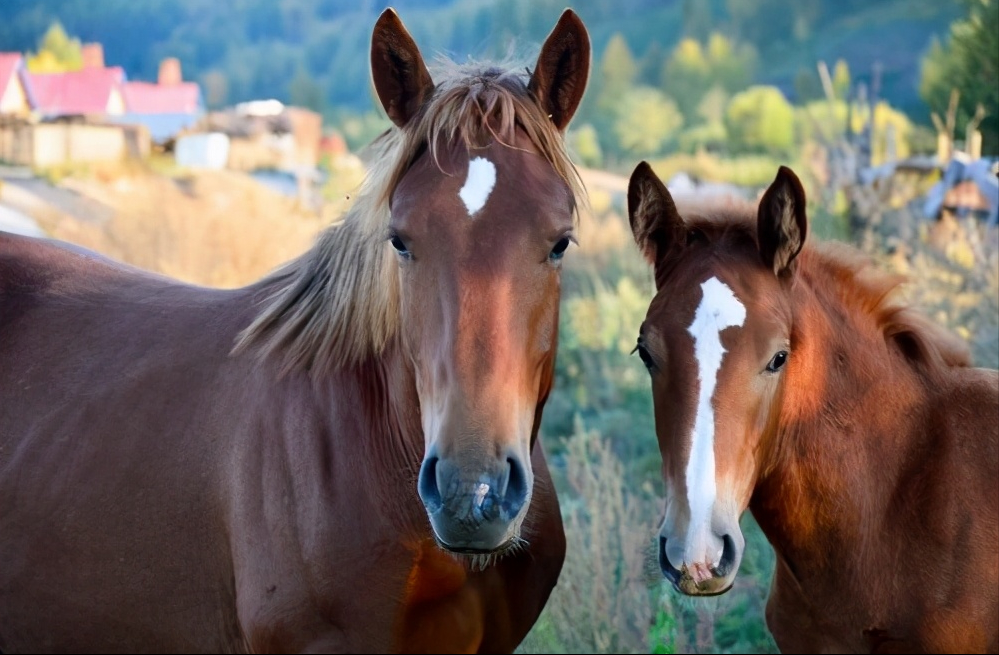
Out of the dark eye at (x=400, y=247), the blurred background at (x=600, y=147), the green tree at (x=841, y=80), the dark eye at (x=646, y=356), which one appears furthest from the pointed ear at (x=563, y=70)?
the green tree at (x=841, y=80)

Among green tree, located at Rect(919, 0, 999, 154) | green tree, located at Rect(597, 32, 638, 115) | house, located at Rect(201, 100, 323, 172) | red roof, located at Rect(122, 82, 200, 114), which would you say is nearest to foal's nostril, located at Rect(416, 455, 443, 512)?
green tree, located at Rect(919, 0, 999, 154)

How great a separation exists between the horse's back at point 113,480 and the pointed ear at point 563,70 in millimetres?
1324

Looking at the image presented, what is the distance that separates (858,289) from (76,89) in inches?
396

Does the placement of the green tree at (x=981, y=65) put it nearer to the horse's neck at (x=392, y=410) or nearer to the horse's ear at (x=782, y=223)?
the horse's ear at (x=782, y=223)

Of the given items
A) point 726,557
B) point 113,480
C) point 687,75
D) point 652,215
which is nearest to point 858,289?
point 652,215

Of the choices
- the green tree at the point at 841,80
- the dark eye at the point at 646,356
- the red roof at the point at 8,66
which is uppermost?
the green tree at the point at 841,80

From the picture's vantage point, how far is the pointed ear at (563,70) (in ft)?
9.00

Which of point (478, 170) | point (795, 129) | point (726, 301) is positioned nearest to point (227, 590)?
point (478, 170)

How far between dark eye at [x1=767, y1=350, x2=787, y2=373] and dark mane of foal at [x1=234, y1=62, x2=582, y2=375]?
753mm

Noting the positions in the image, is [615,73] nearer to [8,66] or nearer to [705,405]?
[8,66]

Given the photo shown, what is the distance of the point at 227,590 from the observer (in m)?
3.02

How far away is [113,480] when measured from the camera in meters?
3.17

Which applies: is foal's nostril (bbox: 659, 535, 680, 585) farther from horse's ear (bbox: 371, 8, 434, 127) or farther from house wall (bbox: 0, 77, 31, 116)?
house wall (bbox: 0, 77, 31, 116)

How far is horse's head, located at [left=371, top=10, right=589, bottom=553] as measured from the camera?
2.31 metres
